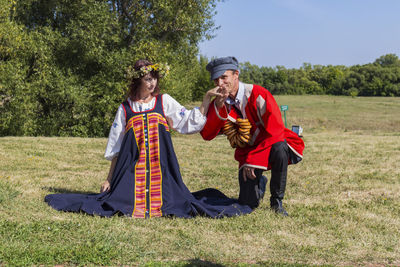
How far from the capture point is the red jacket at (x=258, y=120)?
16.5 feet

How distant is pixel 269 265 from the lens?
3619 millimetres

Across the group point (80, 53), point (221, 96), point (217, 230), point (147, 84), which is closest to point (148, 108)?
point (147, 84)

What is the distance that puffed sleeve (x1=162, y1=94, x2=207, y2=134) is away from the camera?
508 cm

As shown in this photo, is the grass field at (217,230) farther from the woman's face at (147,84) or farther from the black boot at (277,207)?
the woman's face at (147,84)

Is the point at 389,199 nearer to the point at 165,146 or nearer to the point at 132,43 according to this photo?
the point at 165,146

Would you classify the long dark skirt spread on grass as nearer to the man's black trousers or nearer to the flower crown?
the man's black trousers

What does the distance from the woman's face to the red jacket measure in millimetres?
824

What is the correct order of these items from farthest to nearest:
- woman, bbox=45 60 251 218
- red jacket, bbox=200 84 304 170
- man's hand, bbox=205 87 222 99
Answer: woman, bbox=45 60 251 218 → red jacket, bbox=200 84 304 170 → man's hand, bbox=205 87 222 99

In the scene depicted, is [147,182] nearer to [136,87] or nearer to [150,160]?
[150,160]

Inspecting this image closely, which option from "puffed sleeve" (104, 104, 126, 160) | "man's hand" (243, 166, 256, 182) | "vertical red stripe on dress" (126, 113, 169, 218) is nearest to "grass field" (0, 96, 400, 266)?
"vertical red stripe on dress" (126, 113, 169, 218)

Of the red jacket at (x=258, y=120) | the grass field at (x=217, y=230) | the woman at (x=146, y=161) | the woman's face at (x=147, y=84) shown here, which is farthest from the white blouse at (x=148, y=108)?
the grass field at (x=217, y=230)

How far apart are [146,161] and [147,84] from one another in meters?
0.96

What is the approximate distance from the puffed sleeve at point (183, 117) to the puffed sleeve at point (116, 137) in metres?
0.57

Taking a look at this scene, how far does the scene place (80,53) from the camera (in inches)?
788
